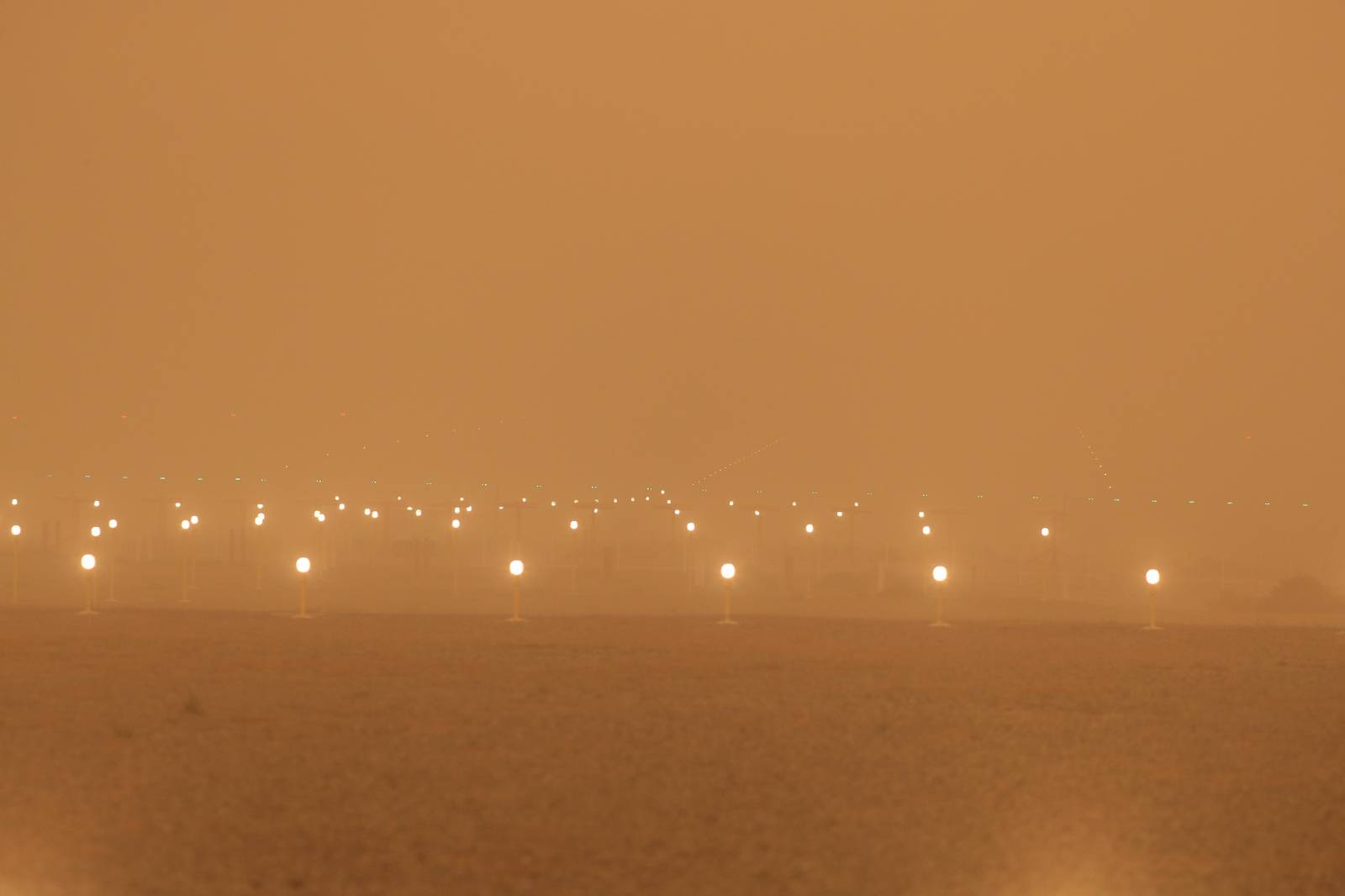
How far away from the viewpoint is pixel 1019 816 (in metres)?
13.9

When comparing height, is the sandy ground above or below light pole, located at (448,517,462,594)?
below

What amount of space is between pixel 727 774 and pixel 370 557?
5659 cm

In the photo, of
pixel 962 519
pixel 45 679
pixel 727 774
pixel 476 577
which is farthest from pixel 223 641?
pixel 962 519

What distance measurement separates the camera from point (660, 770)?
1612 centimetres

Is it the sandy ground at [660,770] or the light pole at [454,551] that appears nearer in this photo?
the sandy ground at [660,770]

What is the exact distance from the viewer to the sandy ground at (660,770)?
1180 centimetres

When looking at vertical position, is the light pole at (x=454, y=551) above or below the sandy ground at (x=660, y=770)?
above

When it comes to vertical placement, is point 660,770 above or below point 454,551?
below

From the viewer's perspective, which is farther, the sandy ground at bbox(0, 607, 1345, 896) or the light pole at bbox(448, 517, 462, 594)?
the light pole at bbox(448, 517, 462, 594)

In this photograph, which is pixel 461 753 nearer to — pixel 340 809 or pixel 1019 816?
pixel 340 809

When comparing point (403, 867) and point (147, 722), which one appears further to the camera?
point (147, 722)

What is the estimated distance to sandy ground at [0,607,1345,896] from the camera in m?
11.8

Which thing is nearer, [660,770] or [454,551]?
[660,770]

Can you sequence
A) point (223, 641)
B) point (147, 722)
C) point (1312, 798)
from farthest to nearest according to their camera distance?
point (223, 641), point (147, 722), point (1312, 798)
